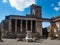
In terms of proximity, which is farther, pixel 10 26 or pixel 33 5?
pixel 33 5

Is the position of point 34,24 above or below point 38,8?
below

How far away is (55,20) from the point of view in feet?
210

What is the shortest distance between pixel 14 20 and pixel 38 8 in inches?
470

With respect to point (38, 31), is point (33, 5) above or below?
above

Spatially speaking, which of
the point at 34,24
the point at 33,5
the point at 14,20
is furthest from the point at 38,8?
the point at 14,20

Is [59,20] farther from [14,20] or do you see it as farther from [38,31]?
[14,20]

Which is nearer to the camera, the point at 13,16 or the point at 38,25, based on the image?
the point at 13,16

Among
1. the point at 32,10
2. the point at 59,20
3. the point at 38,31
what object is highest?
the point at 32,10

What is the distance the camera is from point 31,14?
66.5 m

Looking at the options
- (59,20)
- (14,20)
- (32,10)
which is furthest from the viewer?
(32,10)

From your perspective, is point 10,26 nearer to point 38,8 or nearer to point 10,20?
point 10,20

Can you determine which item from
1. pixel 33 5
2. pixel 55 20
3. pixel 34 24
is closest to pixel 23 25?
pixel 34 24

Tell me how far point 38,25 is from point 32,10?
7.85 m

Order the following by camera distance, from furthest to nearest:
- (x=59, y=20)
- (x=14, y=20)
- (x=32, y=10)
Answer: (x=32, y=10)
(x=14, y=20)
(x=59, y=20)
